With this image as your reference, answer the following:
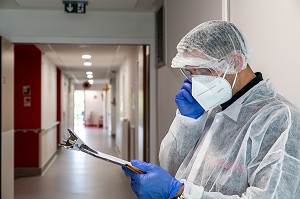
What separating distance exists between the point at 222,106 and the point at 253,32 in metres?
0.47

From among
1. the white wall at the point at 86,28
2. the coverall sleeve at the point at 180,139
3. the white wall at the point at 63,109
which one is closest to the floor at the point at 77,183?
the white wall at the point at 86,28

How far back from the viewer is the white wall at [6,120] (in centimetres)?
408

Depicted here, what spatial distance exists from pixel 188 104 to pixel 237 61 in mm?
374

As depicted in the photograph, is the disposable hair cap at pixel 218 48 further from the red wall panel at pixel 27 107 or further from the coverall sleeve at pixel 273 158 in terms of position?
the red wall panel at pixel 27 107

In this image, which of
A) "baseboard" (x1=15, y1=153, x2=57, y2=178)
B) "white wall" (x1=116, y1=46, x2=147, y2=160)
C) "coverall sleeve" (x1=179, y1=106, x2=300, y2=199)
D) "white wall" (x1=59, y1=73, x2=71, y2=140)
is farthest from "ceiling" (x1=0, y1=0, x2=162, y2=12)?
"white wall" (x1=59, y1=73, x2=71, y2=140)

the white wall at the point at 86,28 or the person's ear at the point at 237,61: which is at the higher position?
the white wall at the point at 86,28

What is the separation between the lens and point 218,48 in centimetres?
150

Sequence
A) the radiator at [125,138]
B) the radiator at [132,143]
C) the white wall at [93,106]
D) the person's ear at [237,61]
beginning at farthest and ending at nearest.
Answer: the white wall at [93,106], the radiator at [125,138], the radiator at [132,143], the person's ear at [237,61]

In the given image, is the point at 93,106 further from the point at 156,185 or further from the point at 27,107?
the point at 156,185

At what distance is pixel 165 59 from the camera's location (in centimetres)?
386

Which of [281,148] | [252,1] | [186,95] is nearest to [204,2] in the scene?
[252,1]

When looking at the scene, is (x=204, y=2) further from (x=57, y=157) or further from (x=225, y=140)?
Result: (x=57, y=157)

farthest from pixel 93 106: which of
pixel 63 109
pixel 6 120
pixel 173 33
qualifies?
pixel 173 33

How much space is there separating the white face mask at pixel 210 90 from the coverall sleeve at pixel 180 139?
0.17m
